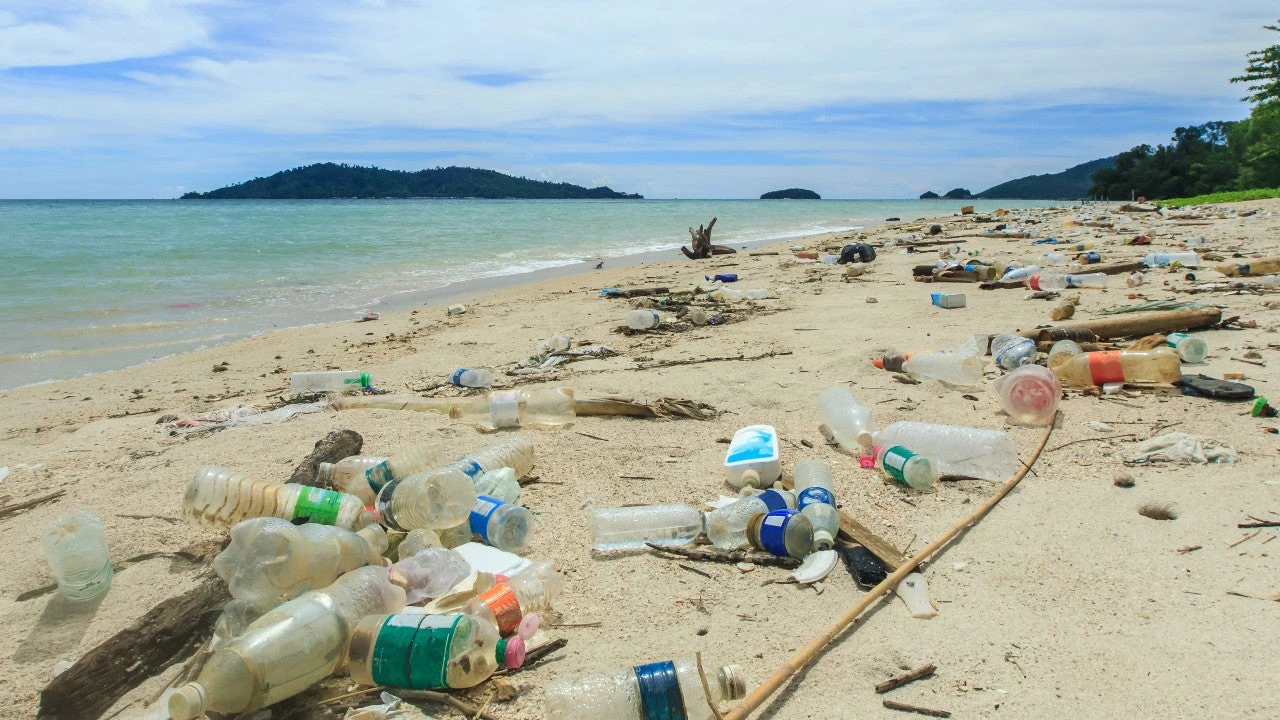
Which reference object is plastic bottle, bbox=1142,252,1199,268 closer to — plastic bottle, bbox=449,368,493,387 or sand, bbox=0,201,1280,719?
sand, bbox=0,201,1280,719

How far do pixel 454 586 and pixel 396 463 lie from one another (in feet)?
2.44

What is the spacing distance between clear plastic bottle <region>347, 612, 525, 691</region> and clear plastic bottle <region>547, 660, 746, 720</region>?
0.63 feet

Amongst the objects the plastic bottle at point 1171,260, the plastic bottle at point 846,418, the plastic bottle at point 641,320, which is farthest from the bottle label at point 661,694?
the plastic bottle at point 1171,260

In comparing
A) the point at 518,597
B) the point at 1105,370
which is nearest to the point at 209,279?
the point at 518,597

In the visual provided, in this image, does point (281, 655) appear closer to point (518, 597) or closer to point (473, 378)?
point (518, 597)

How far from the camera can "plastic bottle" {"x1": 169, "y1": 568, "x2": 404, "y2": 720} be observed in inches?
58.5

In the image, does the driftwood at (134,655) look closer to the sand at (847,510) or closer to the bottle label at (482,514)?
the sand at (847,510)

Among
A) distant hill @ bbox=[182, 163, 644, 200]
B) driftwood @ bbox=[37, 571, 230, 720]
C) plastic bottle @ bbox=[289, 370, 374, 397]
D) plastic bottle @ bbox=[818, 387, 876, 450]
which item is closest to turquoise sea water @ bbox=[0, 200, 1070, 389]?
plastic bottle @ bbox=[289, 370, 374, 397]

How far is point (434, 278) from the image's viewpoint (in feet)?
38.4

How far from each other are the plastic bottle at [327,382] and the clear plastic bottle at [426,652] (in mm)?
2834

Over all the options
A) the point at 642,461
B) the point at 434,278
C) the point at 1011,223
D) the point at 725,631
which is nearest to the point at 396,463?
the point at 642,461

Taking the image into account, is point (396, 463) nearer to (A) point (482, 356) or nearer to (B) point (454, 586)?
(B) point (454, 586)

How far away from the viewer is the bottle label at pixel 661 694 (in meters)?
1.49

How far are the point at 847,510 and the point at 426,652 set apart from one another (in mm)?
1421
